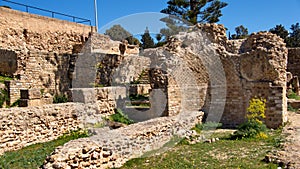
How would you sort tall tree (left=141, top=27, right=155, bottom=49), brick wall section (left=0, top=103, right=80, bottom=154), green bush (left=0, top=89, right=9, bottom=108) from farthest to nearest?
tall tree (left=141, top=27, right=155, bottom=49)
green bush (left=0, top=89, right=9, bottom=108)
brick wall section (left=0, top=103, right=80, bottom=154)

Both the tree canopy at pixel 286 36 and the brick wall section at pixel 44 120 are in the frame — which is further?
the tree canopy at pixel 286 36

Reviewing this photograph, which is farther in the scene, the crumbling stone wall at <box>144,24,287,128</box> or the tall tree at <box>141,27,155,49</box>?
the tall tree at <box>141,27,155,49</box>

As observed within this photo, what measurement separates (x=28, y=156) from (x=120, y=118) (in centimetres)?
482

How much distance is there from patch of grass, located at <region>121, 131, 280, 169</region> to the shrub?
0.44 meters

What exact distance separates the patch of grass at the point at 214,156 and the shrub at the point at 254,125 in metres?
0.44

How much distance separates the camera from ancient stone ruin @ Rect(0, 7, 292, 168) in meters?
7.10

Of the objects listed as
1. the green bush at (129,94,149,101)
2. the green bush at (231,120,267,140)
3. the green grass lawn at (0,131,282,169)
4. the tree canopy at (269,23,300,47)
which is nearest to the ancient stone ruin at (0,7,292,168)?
the green grass lawn at (0,131,282,169)

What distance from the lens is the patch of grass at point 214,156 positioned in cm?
617

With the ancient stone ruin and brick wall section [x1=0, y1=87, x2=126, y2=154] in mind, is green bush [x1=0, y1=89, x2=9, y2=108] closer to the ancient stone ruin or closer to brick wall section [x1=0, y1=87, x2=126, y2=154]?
the ancient stone ruin

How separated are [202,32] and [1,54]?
33.1ft

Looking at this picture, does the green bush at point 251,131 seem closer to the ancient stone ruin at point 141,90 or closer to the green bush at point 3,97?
the ancient stone ruin at point 141,90

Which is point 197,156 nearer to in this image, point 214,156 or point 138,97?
point 214,156

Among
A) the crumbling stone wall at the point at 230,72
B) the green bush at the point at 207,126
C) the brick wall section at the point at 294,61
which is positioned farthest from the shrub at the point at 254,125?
the brick wall section at the point at 294,61

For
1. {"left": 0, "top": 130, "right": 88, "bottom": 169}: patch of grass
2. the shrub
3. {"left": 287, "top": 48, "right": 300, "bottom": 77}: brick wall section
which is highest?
{"left": 287, "top": 48, "right": 300, "bottom": 77}: brick wall section
